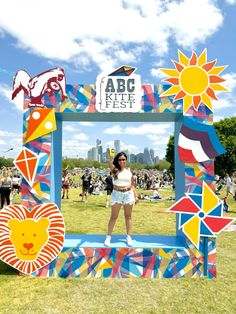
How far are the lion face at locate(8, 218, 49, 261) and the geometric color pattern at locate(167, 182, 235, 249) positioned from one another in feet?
6.09

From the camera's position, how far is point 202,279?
4012 millimetres

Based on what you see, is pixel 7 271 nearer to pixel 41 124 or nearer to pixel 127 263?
pixel 127 263

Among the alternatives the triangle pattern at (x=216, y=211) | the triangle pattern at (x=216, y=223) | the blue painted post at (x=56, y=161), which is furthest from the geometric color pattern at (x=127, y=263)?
the blue painted post at (x=56, y=161)

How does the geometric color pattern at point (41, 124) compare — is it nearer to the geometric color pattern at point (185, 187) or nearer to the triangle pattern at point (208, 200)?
the geometric color pattern at point (185, 187)

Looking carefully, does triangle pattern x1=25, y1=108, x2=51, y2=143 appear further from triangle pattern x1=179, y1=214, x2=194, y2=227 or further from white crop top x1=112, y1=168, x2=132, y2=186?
triangle pattern x1=179, y1=214, x2=194, y2=227

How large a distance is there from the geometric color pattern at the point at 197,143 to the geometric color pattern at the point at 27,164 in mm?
2185

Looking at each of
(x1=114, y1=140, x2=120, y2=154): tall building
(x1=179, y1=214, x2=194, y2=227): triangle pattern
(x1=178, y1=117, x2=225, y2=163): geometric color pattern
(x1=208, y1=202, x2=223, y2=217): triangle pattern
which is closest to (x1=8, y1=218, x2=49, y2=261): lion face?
(x1=114, y1=140, x2=120, y2=154): tall building

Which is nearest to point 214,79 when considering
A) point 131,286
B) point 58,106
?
point 58,106

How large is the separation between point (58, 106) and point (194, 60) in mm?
2124

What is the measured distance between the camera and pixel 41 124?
4273mm

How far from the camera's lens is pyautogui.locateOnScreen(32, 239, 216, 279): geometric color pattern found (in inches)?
160

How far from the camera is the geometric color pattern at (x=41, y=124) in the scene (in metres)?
4.27

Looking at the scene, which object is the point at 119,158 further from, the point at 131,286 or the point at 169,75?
the point at 131,286

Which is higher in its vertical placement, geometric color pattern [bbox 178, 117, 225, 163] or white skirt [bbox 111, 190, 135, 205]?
geometric color pattern [bbox 178, 117, 225, 163]
